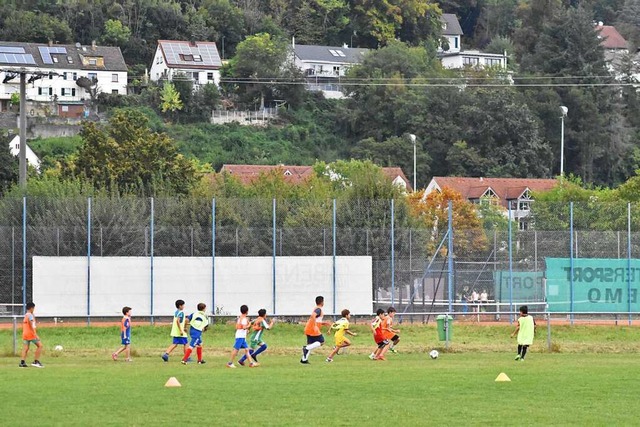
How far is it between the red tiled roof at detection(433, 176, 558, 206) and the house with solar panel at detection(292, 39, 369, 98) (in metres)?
34.5

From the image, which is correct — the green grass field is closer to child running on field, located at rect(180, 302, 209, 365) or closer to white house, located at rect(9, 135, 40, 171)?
child running on field, located at rect(180, 302, 209, 365)

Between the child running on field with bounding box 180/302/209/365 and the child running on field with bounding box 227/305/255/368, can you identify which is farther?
the child running on field with bounding box 180/302/209/365

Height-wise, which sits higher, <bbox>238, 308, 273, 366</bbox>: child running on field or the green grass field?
<bbox>238, 308, 273, 366</bbox>: child running on field

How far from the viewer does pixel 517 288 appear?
46.5 metres

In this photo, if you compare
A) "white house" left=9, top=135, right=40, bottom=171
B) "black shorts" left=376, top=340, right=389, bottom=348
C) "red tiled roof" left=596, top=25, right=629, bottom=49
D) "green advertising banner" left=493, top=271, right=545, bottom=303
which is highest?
"red tiled roof" left=596, top=25, right=629, bottom=49

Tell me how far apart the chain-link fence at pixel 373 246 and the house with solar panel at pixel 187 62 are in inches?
3921

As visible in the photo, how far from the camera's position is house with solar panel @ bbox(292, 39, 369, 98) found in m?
154

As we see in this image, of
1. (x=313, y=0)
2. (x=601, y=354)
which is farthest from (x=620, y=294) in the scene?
(x=313, y=0)

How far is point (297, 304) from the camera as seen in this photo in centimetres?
4462

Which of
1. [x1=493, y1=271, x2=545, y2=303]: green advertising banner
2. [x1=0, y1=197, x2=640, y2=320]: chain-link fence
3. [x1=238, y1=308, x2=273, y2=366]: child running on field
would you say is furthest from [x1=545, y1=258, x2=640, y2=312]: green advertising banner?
[x1=238, y1=308, x2=273, y2=366]: child running on field

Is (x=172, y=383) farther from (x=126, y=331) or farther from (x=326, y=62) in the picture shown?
(x=326, y=62)

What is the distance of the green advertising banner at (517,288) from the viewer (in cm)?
4631

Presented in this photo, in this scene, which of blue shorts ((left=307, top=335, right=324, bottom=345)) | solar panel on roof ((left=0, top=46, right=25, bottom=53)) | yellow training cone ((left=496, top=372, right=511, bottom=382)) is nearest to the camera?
yellow training cone ((left=496, top=372, right=511, bottom=382))

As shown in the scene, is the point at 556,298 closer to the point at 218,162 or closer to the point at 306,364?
the point at 306,364
